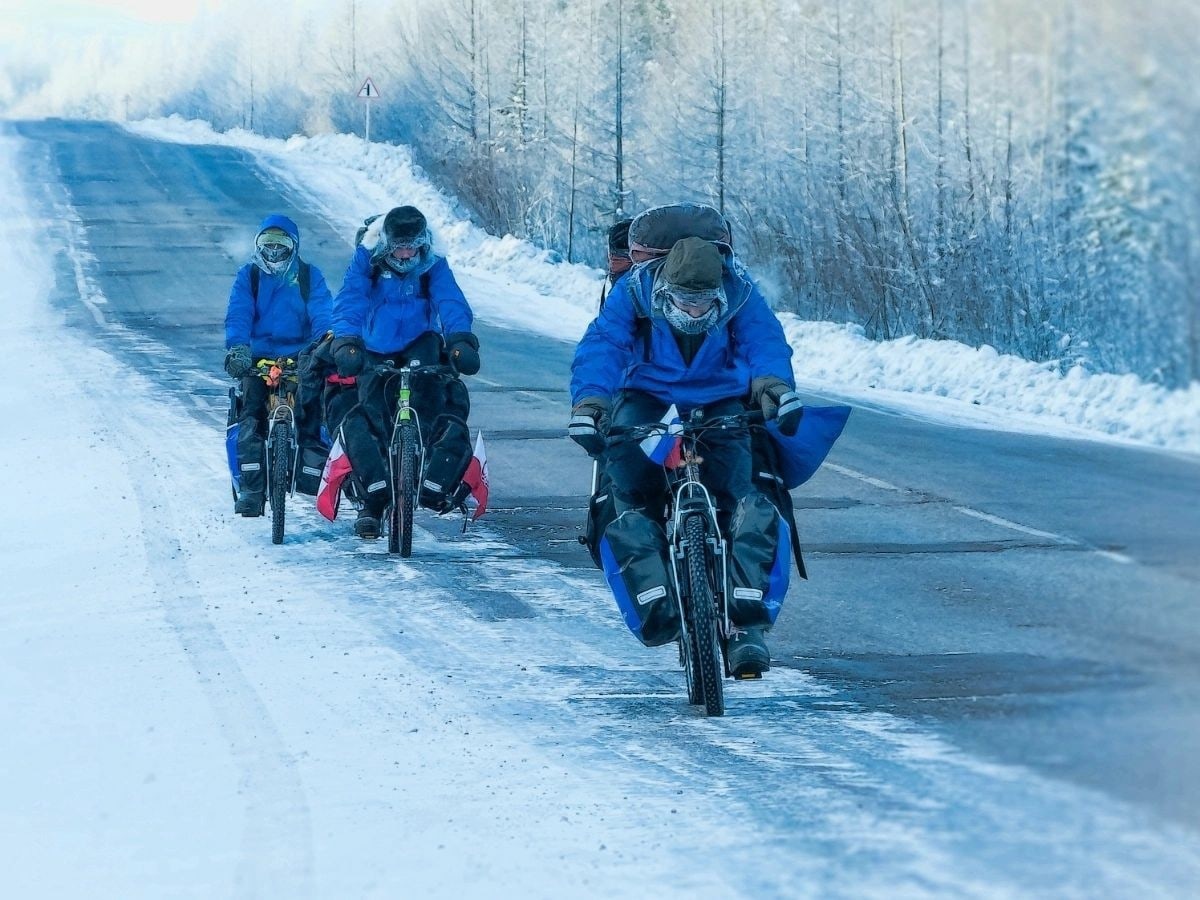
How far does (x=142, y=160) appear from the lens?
46.2m

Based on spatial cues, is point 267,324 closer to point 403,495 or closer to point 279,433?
point 279,433

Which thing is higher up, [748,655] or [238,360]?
[238,360]

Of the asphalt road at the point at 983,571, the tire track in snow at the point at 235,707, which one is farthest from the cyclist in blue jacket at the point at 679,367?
the tire track in snow at the point at 235,707

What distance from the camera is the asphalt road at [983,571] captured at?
550 cm

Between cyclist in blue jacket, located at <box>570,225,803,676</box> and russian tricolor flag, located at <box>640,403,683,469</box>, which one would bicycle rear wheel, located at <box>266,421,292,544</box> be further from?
russian tricolor flag, located at <box>640,403,683,469</box>

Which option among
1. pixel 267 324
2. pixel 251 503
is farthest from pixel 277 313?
pixel 251 503

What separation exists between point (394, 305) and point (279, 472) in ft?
3.88

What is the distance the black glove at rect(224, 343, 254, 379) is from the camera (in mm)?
10008

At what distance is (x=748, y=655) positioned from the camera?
5988 mm

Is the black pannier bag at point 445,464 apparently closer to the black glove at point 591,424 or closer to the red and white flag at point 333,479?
the red and white flag at point 333,479

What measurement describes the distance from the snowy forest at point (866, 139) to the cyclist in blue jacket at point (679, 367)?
131 cm

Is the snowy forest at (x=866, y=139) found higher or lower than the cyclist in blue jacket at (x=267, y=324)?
higher

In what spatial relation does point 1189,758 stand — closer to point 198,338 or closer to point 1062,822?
point 1062,822

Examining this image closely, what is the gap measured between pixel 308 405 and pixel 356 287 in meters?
1.10
